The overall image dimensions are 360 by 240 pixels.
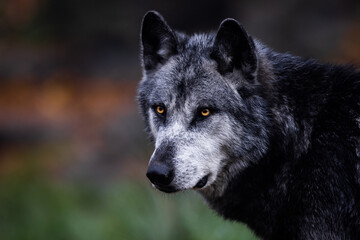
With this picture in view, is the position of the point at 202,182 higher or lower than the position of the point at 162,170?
lower

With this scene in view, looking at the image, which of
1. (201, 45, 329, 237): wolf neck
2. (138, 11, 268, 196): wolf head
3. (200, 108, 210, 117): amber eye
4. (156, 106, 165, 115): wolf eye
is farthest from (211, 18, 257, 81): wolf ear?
(156, 106, 165, 115): wolf eye

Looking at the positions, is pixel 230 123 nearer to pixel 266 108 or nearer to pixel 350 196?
pixel 266 108

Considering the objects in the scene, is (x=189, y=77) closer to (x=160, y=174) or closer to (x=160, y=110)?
(x=160, y=110)

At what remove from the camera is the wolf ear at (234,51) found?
395cm

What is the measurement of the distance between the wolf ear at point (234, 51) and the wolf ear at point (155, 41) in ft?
1.60

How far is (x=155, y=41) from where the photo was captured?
4.56m

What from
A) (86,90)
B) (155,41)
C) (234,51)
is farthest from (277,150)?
(86,90)

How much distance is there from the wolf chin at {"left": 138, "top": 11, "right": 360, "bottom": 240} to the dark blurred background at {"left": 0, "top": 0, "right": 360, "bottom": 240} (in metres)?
3.24

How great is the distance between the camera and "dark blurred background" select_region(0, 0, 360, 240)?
885cm

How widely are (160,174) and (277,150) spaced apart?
3.45 feet

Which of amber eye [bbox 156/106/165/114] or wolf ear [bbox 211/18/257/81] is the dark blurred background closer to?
amber eye [bbox 156/106/165/114]

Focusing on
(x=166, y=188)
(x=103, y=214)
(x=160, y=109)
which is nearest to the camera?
(x=166, y=188)

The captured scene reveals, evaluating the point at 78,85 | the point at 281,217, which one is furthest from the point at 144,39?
the point at 78,85

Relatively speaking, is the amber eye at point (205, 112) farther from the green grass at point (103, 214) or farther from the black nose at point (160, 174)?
the green grass at point (103, 214)
